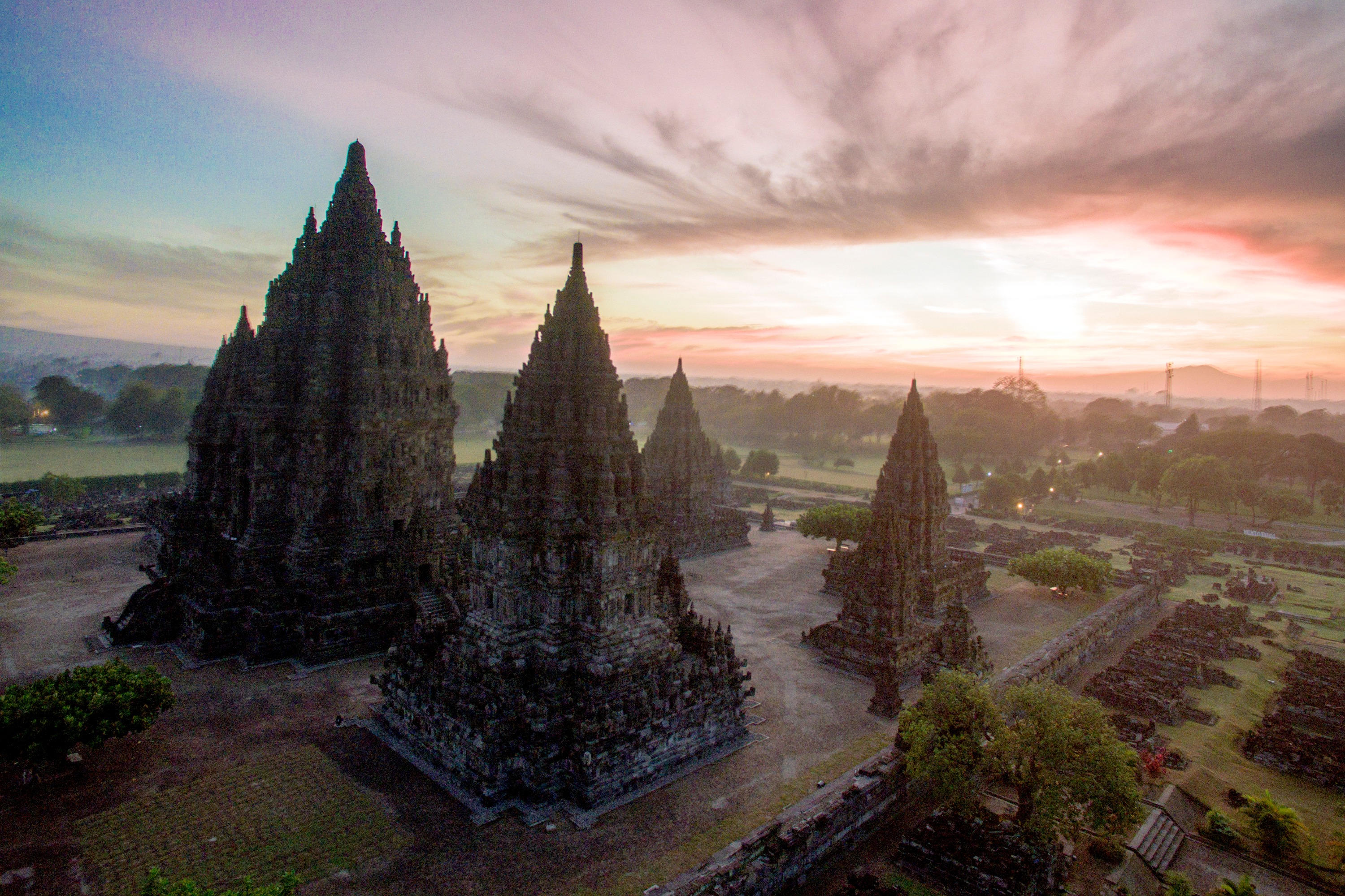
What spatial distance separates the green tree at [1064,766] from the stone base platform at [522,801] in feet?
25.7

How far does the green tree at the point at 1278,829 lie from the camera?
59.7 feet

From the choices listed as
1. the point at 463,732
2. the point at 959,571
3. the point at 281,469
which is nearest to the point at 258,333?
the point at 281,469

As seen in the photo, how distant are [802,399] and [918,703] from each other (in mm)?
123031

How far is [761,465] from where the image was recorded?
91.4 meters

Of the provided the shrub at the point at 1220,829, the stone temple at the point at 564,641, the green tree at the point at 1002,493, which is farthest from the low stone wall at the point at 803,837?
the green tree at the point at 1002,493

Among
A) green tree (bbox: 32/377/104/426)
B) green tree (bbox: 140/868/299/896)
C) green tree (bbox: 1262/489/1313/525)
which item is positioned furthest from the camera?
green tree (bbox: 32/377/104/426)

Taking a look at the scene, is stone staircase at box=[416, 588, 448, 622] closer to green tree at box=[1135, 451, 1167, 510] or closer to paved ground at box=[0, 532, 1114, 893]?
paved ground at box=[0, 532, 1114, 893]

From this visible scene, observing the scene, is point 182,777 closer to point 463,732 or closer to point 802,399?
point 463,732

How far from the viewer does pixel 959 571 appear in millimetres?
38938

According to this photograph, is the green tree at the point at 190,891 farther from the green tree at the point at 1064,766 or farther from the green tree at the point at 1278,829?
the green tree at the point at 1278,829

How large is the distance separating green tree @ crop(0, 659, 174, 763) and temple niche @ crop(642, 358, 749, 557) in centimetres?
3201

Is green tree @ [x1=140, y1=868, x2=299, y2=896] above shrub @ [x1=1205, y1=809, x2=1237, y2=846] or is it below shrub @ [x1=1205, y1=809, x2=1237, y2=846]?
above

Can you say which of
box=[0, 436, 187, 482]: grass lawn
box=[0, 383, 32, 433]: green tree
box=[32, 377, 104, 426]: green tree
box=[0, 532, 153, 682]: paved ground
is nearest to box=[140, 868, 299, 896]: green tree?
box=[0, 532, 153, 682]: paved ground

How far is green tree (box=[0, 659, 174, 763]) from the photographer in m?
17.4
